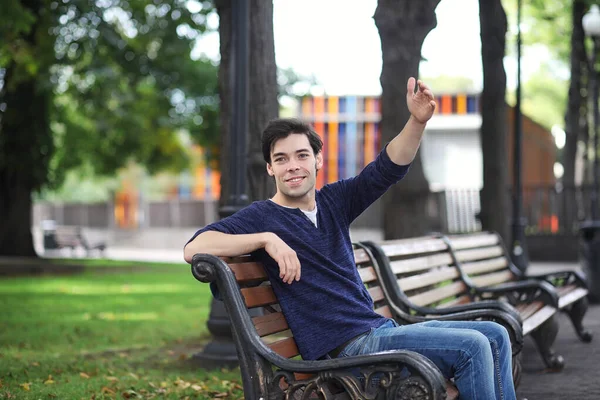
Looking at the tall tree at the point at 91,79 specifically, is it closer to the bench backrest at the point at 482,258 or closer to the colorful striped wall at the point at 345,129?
the bench backrest at the point at 482,258

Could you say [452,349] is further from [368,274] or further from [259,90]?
[259,90]

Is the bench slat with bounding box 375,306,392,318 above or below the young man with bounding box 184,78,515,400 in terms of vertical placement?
below

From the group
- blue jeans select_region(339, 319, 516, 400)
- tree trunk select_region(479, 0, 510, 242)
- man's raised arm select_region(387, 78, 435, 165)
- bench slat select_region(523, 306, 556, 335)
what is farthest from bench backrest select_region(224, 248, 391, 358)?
tree trunk select_region(479, 0, 510, 242)

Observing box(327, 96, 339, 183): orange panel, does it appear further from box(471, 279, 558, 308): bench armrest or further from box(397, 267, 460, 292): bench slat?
box(397, 267, 460, 292): bench slat

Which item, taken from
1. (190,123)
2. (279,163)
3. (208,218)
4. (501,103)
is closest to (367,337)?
(279,163)

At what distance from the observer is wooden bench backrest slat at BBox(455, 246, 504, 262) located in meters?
8.52

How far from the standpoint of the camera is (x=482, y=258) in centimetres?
934

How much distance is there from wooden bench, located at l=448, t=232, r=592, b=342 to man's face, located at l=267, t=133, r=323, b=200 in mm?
3765

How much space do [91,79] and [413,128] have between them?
76.7 feet

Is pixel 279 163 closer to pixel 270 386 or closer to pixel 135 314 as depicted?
pixel 270 386

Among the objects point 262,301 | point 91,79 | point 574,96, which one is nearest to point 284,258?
point 262,301

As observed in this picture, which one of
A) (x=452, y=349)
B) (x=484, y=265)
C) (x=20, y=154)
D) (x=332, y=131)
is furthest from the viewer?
(x=332, y=131)

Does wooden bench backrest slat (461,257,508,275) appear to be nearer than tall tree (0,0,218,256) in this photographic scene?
Yes

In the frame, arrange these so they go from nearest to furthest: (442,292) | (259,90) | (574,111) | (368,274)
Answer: (368,274)
(442,292)
(259,90)
(574,111)
